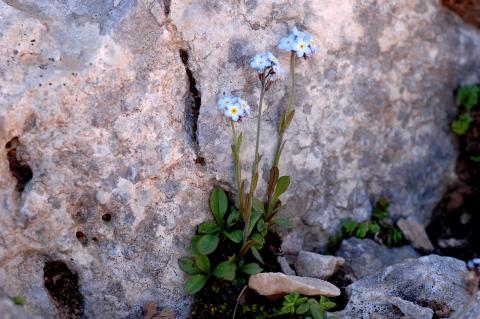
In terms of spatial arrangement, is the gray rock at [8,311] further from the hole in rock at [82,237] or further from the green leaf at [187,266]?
the green leaf at [187,266]

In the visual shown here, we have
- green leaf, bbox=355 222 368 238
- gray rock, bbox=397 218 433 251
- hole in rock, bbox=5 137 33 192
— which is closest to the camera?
hole in rock, bbox=5 137 33 192

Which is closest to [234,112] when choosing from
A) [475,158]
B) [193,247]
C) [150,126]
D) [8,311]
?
[150,126]

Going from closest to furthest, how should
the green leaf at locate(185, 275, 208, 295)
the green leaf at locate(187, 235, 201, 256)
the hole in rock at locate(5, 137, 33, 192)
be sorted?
the hole in rock at locate(5, 137, 33, 192)
the green leaf at locate(185, 275, 208, 295)
the green leaf at locate(187, 235, 201, 256)

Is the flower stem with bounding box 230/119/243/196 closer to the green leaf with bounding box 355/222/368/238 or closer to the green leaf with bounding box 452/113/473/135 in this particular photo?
the green leaf with bounding box 355/222/368/238

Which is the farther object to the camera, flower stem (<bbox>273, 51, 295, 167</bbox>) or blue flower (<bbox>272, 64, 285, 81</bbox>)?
flower stem (<bbox>273, 51, 295, 167</bbox>)

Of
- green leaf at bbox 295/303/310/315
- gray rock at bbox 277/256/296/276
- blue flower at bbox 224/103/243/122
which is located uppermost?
blue flower at bbox 224/103/243/122

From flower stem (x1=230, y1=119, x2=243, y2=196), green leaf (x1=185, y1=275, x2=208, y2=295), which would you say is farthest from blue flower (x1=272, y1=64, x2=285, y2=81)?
green leaf (x1=185, y1=275, x2=208, y2=295)

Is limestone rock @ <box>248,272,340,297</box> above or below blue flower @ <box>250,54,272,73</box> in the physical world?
below

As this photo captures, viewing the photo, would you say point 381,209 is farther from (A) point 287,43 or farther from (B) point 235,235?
(A) point 287,43

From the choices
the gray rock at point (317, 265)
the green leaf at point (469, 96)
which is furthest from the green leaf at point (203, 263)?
the green leaf at point (469, 96)
